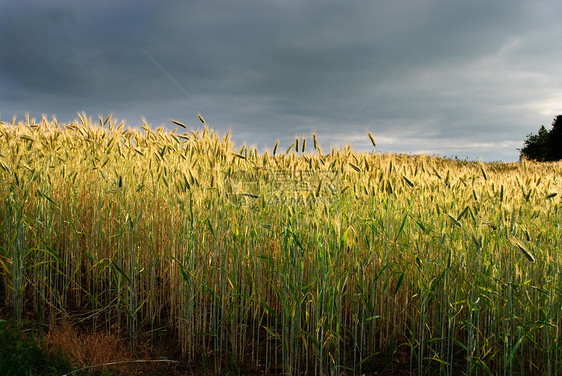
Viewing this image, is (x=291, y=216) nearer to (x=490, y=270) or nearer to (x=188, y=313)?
(x=188, y=313)

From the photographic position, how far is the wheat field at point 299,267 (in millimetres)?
2650

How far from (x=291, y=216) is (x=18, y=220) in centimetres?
198

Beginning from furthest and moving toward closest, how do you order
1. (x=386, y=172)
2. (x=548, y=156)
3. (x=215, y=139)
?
(x=548, y=156)
(x=215, y=139)
(x=386, y=172)

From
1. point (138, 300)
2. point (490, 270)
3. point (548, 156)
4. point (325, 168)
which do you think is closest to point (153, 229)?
point (138, 300)

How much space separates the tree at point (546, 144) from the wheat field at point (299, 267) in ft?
108

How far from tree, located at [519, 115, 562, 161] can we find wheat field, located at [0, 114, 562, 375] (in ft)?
108

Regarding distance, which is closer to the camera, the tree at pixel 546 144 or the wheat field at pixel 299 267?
the wheat field at pixel 299 267

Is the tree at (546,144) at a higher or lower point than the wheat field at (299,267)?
higher

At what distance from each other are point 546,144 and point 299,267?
41.9 m

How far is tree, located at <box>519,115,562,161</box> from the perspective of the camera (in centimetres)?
3453

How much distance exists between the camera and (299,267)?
2.73 m

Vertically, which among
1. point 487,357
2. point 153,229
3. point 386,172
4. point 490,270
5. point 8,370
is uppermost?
point 386,172

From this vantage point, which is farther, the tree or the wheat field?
the tree

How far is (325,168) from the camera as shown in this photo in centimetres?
393
